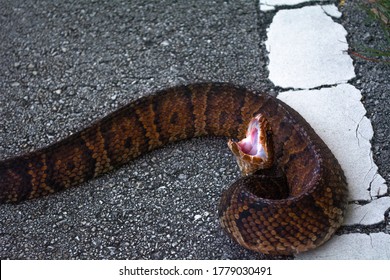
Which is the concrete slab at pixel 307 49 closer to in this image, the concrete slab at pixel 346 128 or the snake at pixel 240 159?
the concrete slab at pixel 346 128

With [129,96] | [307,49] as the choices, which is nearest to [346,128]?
[307,49]

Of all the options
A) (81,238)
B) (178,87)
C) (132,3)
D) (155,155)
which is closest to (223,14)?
(132,3)

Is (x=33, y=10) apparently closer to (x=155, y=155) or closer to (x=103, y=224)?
(x=155, y=155)

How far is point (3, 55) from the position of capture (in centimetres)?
522

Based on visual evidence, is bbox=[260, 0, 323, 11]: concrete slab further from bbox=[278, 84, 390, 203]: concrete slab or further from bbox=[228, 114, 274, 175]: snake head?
bbox=[228, 114, 274, 175]: snake head

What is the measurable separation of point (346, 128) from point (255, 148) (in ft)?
2.32

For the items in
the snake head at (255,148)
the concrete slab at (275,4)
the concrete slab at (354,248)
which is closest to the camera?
the concrete slab at (354,248)

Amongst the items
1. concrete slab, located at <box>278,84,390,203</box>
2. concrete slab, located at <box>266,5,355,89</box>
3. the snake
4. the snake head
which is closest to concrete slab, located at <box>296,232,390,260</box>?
the snake

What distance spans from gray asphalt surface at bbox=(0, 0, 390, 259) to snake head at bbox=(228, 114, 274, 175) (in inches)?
8.4

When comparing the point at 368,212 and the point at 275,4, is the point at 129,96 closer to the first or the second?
the point at 275,4

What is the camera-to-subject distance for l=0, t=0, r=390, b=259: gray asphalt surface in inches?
148

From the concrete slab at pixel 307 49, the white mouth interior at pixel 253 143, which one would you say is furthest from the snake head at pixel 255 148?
the concrete slab at pixel 307 49

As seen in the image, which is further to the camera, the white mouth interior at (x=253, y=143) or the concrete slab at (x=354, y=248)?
the white mouth interior at (x=253, y=143)

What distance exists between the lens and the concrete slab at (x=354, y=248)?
11.4ft
